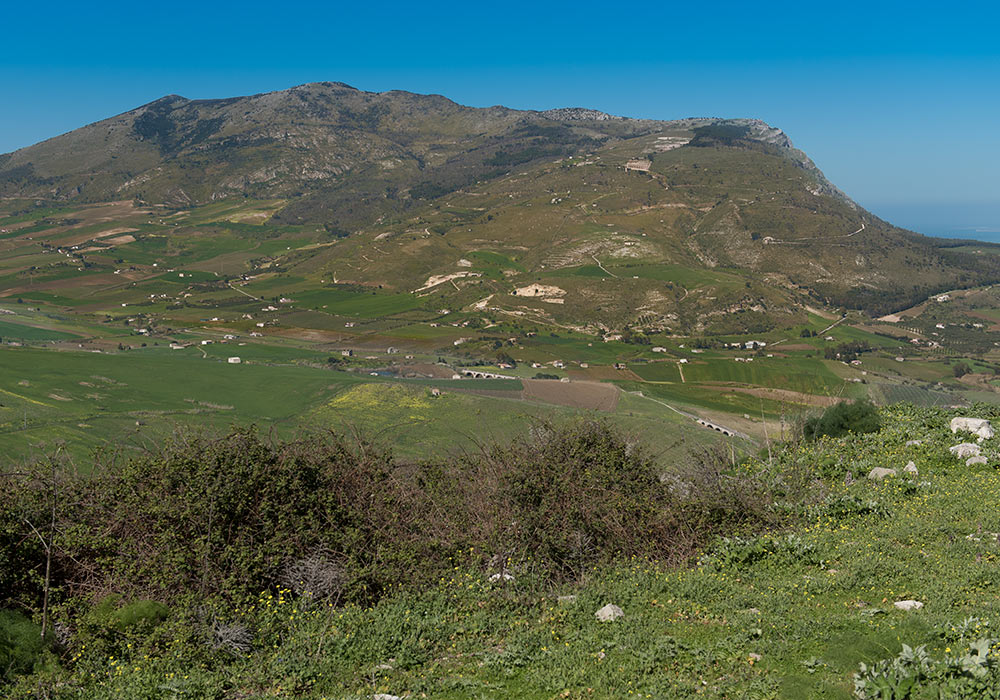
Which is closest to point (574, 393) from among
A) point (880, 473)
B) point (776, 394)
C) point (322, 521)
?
point (776, 394)

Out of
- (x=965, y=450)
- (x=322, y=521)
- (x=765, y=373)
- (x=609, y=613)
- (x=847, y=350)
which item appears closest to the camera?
(x=609, y=613)

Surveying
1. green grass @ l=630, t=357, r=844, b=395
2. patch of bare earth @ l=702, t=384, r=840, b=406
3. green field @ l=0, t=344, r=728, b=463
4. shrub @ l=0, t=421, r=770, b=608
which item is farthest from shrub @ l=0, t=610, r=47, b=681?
green grass @ l=630, t=357, r=844, b=395

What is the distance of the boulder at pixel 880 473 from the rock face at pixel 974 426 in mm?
3460

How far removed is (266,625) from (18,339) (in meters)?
114

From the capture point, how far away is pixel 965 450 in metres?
15.4

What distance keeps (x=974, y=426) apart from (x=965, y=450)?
2585mm

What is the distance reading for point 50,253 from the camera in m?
195

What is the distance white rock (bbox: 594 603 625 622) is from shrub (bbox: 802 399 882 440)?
46.4 feet

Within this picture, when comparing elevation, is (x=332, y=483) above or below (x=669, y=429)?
above

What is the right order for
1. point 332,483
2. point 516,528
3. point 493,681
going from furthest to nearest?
point 332,483 < point 516,528 < point 493,681

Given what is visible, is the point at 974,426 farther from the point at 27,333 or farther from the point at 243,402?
the point at 27,333

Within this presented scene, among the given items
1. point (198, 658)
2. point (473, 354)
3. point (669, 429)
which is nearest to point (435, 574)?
point (198, 658)

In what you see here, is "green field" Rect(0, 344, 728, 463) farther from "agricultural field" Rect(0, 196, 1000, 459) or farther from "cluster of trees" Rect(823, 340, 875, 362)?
"cluster of trees" Rect(823, 340, 875, 362)

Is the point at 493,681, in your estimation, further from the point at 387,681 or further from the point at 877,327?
the point at 877,327
